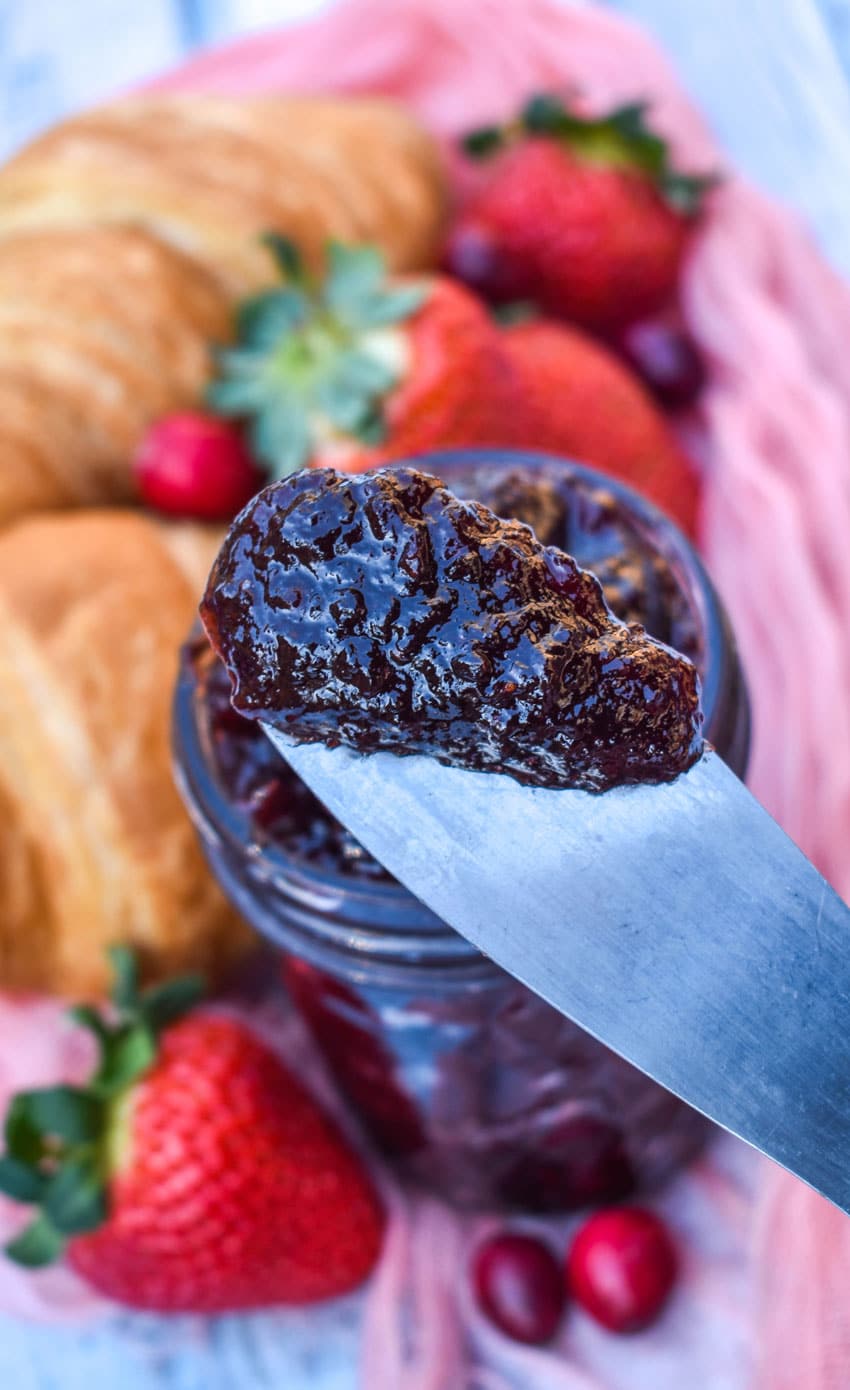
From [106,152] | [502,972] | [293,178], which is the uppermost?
[106,152]

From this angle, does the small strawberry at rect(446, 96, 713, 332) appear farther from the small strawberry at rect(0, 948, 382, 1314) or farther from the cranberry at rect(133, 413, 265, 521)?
the small strawberry at rect(0, 948, 382, 1314)

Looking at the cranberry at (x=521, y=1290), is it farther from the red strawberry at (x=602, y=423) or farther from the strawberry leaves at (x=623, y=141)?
the strawberry leaves at (x=623, y=141)

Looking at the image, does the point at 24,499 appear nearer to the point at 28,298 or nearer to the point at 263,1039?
the point at 28,298

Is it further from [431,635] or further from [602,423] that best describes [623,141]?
[431,635]

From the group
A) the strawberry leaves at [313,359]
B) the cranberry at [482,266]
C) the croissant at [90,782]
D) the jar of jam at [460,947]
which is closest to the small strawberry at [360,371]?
the strawberry leaves at [313,359]

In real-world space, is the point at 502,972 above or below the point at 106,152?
below

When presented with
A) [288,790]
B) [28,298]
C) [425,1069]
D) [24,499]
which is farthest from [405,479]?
[28,298]
